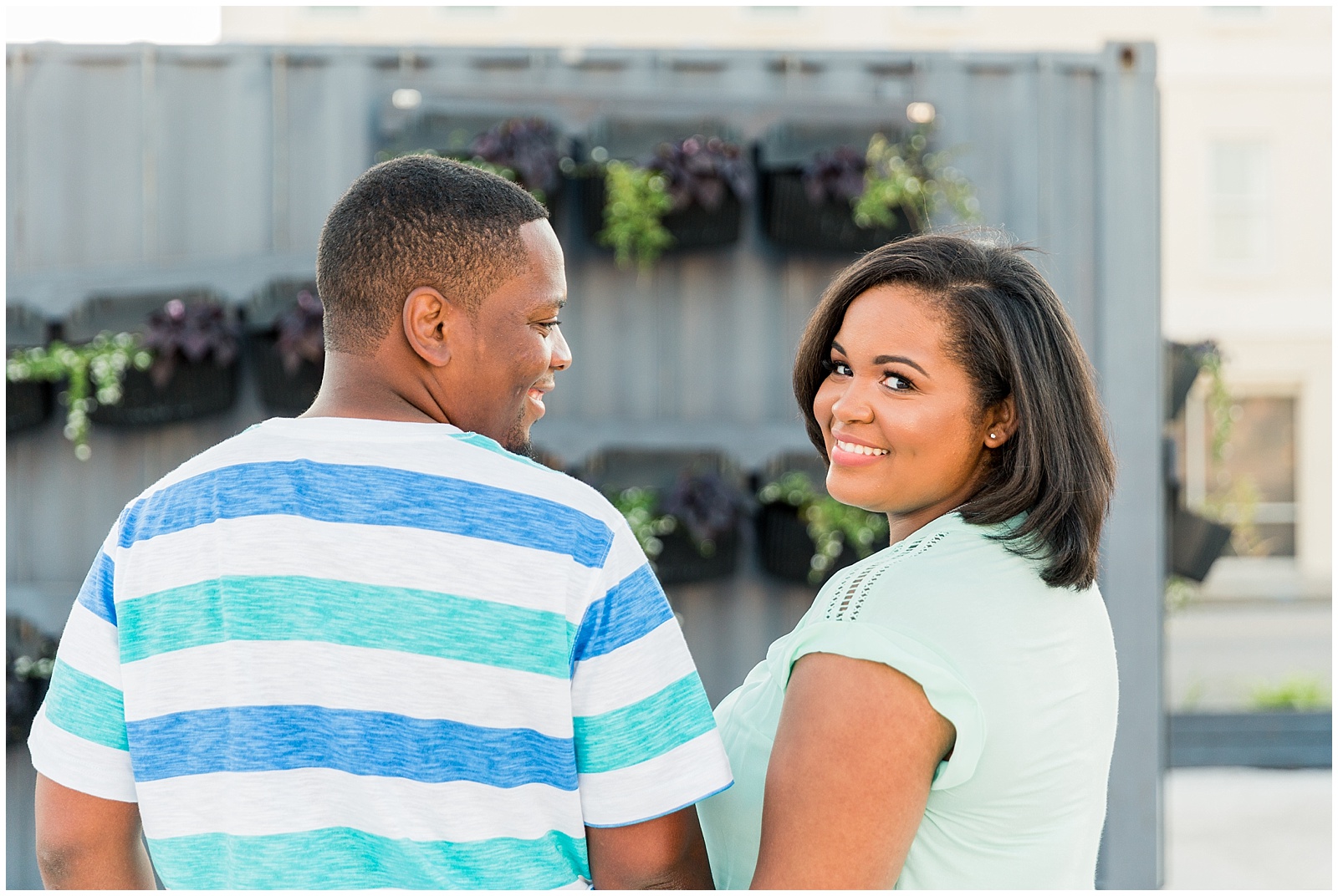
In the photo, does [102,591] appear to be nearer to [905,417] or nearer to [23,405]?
[905,417]

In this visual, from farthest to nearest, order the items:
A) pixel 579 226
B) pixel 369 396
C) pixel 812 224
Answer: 1. pixel 579 226
2. pixel 812 224
3. pixel 369 396

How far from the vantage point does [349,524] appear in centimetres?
110

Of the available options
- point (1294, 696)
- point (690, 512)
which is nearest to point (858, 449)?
point (690, 512)

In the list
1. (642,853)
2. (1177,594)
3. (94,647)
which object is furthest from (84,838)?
(1177,594)

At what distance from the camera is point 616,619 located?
3.69 feet

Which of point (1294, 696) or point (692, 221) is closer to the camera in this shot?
point (692, 221)

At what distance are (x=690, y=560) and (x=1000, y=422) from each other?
223 cm

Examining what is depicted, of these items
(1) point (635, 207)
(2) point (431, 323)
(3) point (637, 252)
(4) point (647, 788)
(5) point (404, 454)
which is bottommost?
(4) point (647, 788)

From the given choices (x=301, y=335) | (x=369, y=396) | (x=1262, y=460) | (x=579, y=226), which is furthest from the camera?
(x=1262, y=460)

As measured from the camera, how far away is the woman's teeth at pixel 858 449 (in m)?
1.47

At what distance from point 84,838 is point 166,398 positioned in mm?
2514

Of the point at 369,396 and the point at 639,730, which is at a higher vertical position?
the point at 369,396

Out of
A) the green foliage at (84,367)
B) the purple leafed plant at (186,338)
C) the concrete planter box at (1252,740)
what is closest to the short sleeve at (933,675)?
the purple leafed plant at (186,338)

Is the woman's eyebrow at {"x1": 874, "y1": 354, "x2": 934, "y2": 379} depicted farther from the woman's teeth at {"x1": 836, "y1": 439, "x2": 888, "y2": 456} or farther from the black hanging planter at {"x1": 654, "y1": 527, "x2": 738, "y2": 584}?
the black hanging planter at {"x1": 654, "y1": 527, "x2": 738, "y2": 584}
